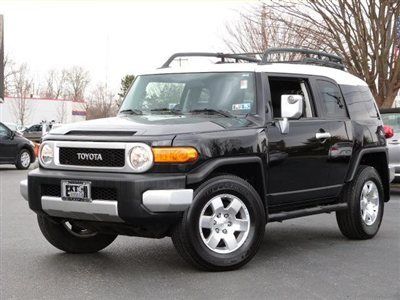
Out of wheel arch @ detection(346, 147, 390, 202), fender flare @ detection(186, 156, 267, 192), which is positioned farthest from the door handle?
fender flare @ detection(186, 156, 267, 192)

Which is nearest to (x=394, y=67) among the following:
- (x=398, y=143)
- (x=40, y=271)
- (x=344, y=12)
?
(x=344, y=12)

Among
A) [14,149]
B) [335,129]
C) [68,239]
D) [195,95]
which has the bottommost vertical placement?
[14,149]

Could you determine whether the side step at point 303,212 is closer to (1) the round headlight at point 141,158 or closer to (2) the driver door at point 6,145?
(1) the round headlight at point 141,158

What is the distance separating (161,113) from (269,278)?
2.00m

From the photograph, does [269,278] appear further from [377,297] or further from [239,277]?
[377,297]

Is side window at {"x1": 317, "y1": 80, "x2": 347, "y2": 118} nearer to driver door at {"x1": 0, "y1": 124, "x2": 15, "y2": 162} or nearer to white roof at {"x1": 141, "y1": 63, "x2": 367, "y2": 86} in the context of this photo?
white roof at {"x1": 141, "y1": 63, "x2": 367, "y2": 86}

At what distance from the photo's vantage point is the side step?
6168mm

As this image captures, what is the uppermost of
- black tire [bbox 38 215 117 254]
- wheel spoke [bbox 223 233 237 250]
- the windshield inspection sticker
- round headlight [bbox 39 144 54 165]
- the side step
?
the windshield inspection sticker

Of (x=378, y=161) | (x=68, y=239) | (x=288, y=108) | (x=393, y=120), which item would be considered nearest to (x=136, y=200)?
(x=68, y=239)

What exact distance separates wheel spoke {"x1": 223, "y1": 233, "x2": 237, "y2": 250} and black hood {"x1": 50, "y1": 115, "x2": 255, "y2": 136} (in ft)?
3.11

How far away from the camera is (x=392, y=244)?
279 inches

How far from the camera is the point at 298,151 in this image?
639cm

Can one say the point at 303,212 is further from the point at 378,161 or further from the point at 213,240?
the point at 378,161

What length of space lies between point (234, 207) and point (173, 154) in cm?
77
